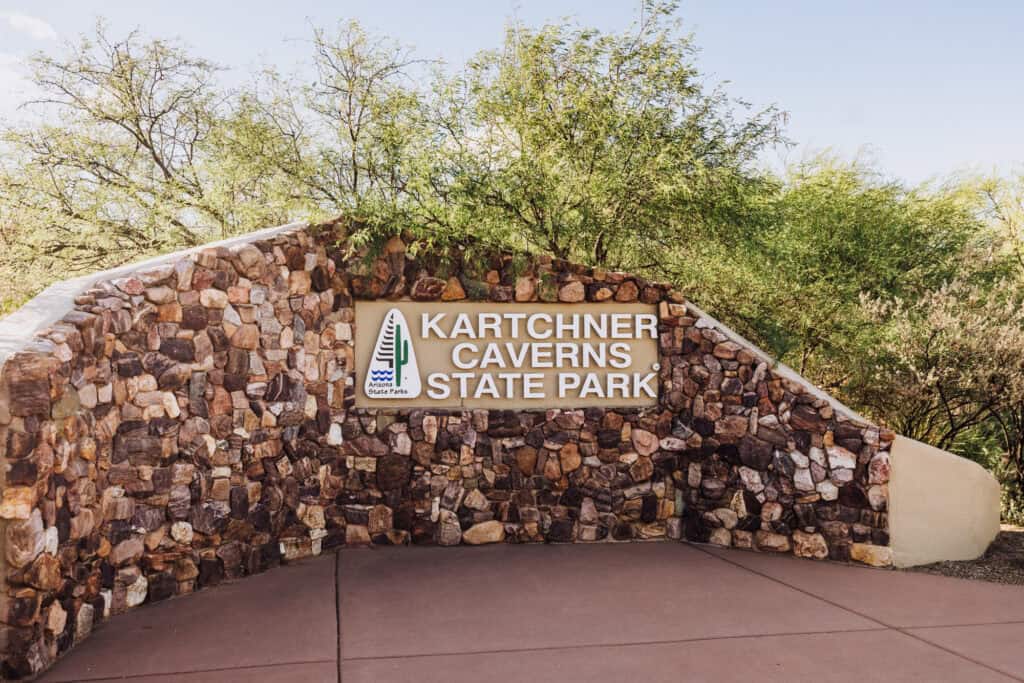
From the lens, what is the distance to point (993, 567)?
791 centimetres

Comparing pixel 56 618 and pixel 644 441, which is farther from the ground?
pixel 644 441

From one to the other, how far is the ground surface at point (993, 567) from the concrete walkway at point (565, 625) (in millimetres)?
313

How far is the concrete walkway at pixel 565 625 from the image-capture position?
5.28m

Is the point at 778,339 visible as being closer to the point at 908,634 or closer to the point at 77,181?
the point at 908,634

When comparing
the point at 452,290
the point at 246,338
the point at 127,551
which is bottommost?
the point at 127,551

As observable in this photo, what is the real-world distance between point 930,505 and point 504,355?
13.7 feet

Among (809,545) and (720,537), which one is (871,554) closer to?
(809,545)

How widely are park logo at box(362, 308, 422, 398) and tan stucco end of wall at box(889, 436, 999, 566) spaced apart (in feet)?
14.8

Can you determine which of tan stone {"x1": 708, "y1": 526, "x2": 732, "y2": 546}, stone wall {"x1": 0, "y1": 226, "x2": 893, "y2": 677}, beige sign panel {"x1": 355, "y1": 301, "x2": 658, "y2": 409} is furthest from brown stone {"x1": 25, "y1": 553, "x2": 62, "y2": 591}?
tan stone {"x1": 708, "y1": 526, "x2": 732, "y2": 546}

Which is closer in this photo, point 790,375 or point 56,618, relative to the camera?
point 56,618

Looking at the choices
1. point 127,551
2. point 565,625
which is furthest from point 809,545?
point 127,551

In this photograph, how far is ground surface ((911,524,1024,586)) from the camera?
25.1 ft

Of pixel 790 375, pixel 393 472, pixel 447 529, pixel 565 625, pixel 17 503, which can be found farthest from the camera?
pixel 790 375

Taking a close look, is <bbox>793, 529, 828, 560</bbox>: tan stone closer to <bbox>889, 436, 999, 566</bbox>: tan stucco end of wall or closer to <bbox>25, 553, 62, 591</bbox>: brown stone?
<bbox>889, 436, 999, 566</bbox>: tan stucco end of wall
